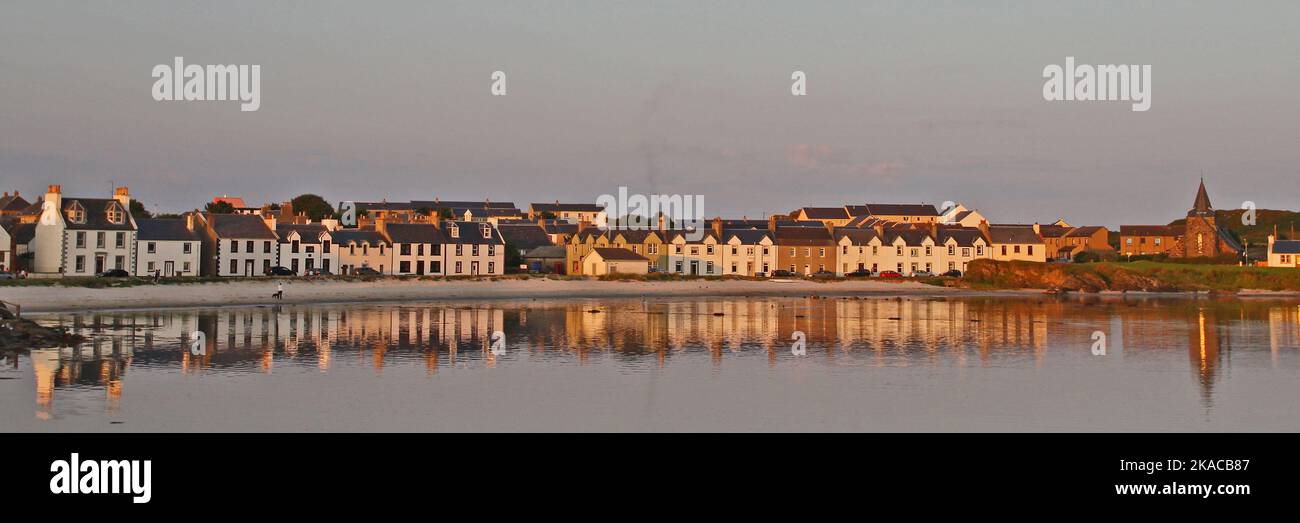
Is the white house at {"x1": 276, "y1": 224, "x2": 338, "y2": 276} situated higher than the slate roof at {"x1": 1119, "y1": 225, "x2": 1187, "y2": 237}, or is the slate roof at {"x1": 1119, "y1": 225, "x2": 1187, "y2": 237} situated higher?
the slate roof at {"x1": 1119, "y1": 225, "x2": 1187, "y2": 237}

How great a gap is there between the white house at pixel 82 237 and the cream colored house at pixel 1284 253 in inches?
3833

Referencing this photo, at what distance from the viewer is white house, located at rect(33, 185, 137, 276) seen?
216 feet

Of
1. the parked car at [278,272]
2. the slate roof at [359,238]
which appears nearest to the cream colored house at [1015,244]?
the slate roof at [359,238]

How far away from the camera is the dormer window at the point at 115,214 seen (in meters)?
68.6

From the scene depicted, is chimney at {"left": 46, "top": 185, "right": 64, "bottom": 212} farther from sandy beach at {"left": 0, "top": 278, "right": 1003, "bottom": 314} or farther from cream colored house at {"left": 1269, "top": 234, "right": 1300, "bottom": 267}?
cream colored house at {"left": 1269, "top": 234, "right": 1300, "bottom": 267}

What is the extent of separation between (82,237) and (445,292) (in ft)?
76.2

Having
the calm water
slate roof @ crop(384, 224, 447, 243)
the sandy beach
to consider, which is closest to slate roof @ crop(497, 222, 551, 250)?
slate roof @ crop(384, 224, 447, 243)

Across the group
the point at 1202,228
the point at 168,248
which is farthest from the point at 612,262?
the point at 1202,228

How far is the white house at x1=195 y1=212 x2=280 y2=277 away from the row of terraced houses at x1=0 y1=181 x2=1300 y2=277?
0.08m
